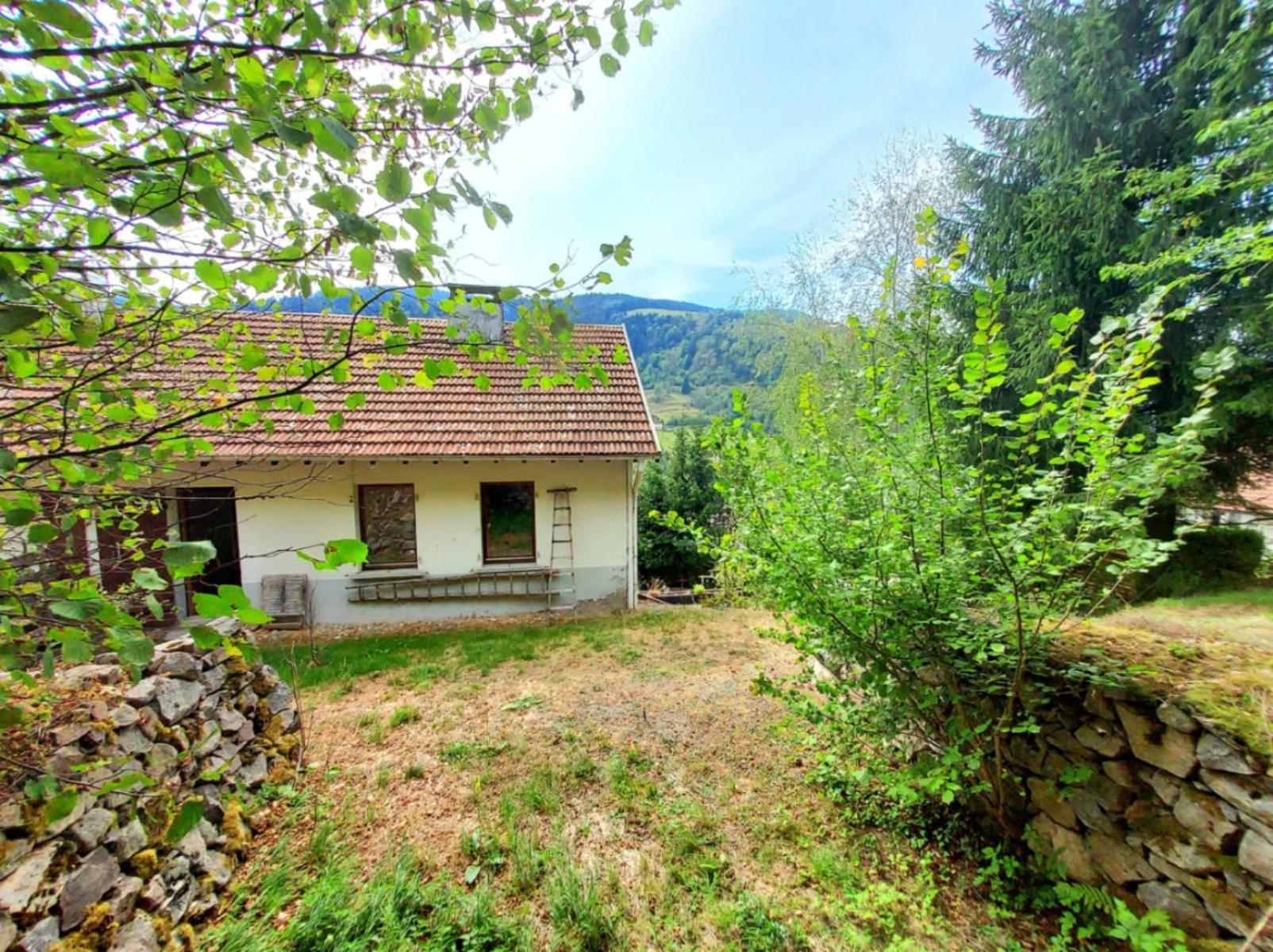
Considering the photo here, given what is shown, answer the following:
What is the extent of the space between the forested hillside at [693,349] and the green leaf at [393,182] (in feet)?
2.61

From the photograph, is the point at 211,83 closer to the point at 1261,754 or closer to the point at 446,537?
the point at 1261,754

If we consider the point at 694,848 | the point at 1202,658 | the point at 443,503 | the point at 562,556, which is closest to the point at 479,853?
the point at 694,848

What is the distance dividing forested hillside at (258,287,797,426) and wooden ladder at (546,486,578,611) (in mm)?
3484

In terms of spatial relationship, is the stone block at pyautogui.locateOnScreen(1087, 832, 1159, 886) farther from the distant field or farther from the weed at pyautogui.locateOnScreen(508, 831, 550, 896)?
the distant field

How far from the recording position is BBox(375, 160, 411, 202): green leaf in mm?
975

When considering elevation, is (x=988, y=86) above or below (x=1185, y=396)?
above

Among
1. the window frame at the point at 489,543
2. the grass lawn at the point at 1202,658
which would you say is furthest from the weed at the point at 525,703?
the grass lawn at the point at 1202,658

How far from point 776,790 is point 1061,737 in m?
1.69

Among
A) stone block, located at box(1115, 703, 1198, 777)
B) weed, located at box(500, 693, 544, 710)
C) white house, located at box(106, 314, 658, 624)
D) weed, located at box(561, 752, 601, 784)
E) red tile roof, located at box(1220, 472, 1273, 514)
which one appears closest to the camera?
stone block, located at box(1115, 703, 1198, 777)

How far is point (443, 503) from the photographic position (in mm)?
7059

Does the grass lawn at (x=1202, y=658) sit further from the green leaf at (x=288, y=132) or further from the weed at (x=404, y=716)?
the weed at (x=404, y=716)

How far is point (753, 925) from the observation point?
7.44ft

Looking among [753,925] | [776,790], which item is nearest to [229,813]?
[753,925]

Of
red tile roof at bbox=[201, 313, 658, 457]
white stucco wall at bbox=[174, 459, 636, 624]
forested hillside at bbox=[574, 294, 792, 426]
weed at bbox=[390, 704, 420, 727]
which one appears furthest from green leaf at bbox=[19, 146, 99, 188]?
forested hillside at bbox=[574, 294, 792, 426]
